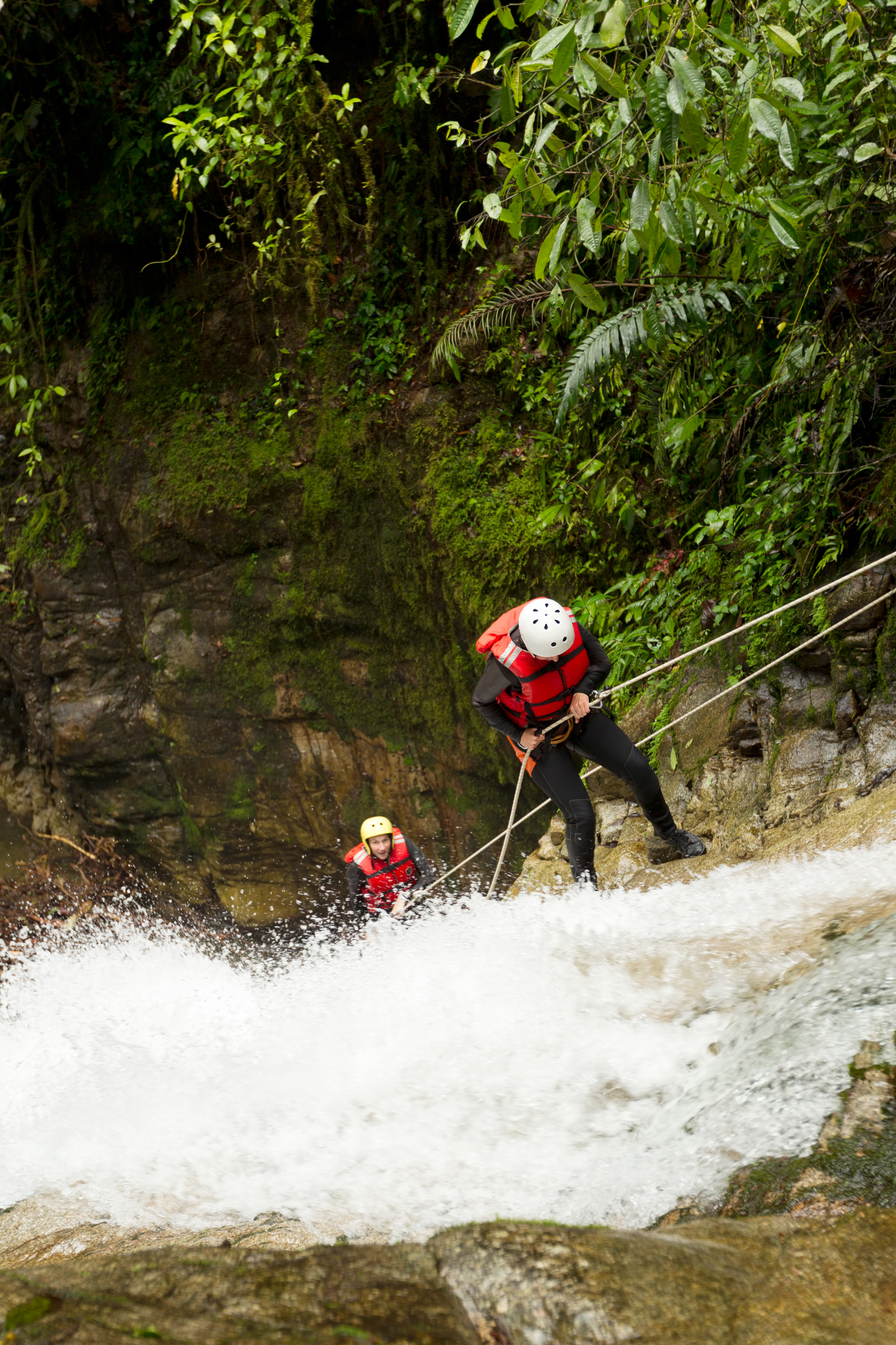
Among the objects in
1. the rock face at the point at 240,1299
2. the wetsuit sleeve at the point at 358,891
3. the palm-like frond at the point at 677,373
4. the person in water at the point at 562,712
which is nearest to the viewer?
the rock face at the point at 240,1299

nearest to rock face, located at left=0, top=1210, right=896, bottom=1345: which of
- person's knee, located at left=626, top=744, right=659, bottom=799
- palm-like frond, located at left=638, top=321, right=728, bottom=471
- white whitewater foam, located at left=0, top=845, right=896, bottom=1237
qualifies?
white whitewater foam, located at left=0, top=845, right=896, bottom=1237

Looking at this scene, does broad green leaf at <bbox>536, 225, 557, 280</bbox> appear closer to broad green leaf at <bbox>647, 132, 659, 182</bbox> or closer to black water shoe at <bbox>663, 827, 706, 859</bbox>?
broad green leaf at <bbox>647, 132, 659, 182</bbox>

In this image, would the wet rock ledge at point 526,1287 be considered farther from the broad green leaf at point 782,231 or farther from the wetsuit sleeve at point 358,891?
the wetsuit sleeve at point 358,891

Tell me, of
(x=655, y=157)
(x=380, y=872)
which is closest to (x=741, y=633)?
(x=380, y=872)

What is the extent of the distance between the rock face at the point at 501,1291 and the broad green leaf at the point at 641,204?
8.14ft

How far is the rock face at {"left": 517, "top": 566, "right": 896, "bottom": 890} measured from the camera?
14.5 ft

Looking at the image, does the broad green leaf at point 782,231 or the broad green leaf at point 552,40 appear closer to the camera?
the broad green leaf at point 552,40

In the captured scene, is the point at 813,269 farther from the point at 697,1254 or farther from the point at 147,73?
the point at 147,73

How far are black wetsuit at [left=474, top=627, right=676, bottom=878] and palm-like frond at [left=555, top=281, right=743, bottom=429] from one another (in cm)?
155

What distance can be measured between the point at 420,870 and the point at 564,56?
528 centimetres

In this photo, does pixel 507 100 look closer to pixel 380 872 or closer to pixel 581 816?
pixel 581 816

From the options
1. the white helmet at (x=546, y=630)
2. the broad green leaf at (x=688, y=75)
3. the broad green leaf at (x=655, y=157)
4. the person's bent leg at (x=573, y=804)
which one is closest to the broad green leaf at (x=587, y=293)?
the broad green leaf at (x=655, y=157)

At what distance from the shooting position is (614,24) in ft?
7.07

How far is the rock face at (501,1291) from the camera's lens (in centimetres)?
142
